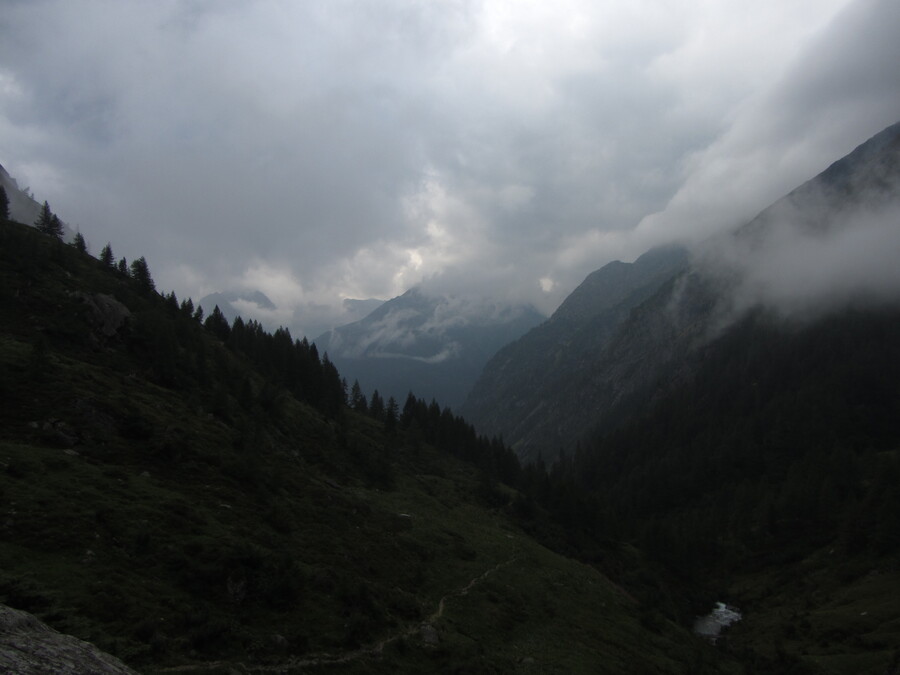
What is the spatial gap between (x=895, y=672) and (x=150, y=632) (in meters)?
61.3

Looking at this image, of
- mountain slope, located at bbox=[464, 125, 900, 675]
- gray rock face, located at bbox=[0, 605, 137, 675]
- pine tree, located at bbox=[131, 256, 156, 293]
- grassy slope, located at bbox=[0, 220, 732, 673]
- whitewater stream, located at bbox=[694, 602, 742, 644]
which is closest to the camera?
gray rock face, located at bbox=[0, 605, 137, 675]

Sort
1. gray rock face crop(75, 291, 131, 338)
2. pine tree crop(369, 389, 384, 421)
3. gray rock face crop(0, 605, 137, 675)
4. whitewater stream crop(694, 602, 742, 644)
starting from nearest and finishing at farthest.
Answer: gray rock face crop(0, 605, 137, 675) < gray rock face crop(75, 291, 131, 338) < whitewater stream crop(694, 602, 742, 644) < pine tree crop(369, 389, 384, 421)

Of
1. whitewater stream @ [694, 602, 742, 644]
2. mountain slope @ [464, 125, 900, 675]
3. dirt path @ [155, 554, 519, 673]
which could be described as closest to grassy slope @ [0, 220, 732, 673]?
dirt path @ [155, 554, 519, 673]

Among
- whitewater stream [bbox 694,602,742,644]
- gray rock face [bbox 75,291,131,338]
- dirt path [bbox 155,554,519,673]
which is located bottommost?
whitewater stream [bbox 694,602,742,644]

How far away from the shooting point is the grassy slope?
2245cm

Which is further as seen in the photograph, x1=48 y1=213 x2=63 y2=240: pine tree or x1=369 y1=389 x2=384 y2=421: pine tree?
x1=369 y1=389 x2=384 y2=421: pine tree

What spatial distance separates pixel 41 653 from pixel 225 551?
59.7 ft

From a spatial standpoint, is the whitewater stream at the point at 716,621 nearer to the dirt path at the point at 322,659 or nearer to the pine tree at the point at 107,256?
the dirt path at the point at 322,659

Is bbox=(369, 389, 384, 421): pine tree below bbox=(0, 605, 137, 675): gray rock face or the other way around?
the other way around

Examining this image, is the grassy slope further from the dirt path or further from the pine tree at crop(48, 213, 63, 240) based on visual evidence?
the pine tree at crop(48, 213, 63, 240)

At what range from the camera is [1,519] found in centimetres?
2447

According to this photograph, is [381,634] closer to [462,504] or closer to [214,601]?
[214,601]

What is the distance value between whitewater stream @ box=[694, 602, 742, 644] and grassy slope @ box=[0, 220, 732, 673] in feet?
63.6

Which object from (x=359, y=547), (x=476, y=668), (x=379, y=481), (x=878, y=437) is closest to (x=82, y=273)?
(x=379, y=481)
